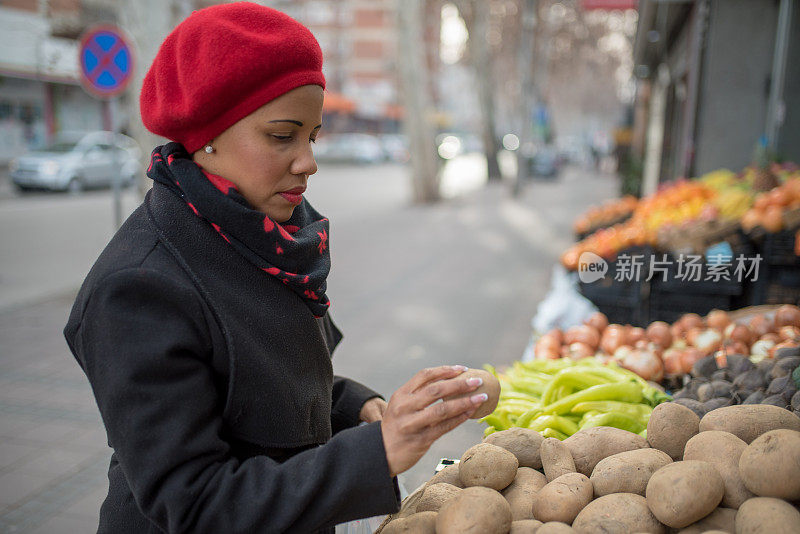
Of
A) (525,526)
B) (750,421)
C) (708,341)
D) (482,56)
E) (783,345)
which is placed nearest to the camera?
(525,526)

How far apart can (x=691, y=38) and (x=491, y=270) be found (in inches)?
173

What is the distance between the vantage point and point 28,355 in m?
5.89

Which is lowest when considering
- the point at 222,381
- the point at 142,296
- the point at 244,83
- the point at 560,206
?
the point at 560,206

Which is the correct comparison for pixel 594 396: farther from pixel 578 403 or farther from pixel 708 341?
pixel 708 341

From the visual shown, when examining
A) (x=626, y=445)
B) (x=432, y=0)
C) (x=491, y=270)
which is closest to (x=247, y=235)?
(x=626, y=445)

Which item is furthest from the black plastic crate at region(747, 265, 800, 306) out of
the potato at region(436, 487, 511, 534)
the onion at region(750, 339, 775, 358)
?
the potato at region(436, 487, 511, 534)

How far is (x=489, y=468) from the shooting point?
1.76m

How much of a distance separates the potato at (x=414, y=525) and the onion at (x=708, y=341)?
2342mm

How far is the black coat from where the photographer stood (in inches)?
47.7

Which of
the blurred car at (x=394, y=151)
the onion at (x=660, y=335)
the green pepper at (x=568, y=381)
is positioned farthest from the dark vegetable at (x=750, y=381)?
the blurred car at (x=394, y=151)

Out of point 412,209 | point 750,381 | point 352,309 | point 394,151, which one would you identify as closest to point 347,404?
point 750,381

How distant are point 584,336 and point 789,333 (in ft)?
3.53

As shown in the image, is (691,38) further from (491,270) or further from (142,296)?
(142,296)

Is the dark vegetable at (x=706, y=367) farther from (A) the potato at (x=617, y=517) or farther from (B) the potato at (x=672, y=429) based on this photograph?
(A) the potato at (x=617, y=517)
